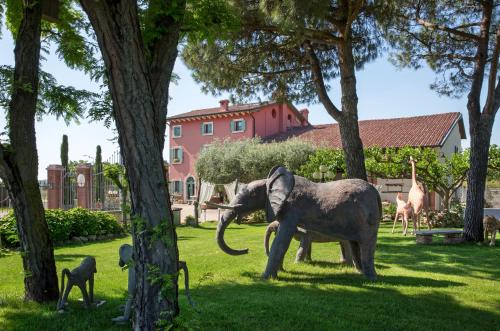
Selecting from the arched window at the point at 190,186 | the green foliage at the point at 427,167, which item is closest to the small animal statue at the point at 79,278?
the green foliage at the point at 427,167

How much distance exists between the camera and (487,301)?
19.4 ft

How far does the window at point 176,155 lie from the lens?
40.1 meters

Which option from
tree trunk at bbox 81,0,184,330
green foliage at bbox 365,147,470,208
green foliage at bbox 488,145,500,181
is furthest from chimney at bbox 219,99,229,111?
tree trunk at bbox 81,0,184,330

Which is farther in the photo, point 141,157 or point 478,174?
point 478,174

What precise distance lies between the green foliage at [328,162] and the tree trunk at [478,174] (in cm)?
887

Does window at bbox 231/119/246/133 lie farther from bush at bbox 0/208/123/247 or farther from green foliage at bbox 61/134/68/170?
bush at bbox 0/208/123/247

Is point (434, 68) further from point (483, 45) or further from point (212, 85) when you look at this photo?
point (212, 85)

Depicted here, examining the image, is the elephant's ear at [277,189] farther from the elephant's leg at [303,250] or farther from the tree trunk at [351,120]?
the tree trunk at [351,120]

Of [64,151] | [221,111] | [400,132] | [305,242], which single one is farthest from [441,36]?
[64,151]

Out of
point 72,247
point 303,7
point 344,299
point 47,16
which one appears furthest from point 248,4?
point 72,247

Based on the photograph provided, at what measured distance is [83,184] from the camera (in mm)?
17797

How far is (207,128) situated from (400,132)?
634 inches

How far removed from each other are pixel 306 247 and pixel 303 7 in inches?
175

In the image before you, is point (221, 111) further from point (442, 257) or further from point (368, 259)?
point (368, 259)
